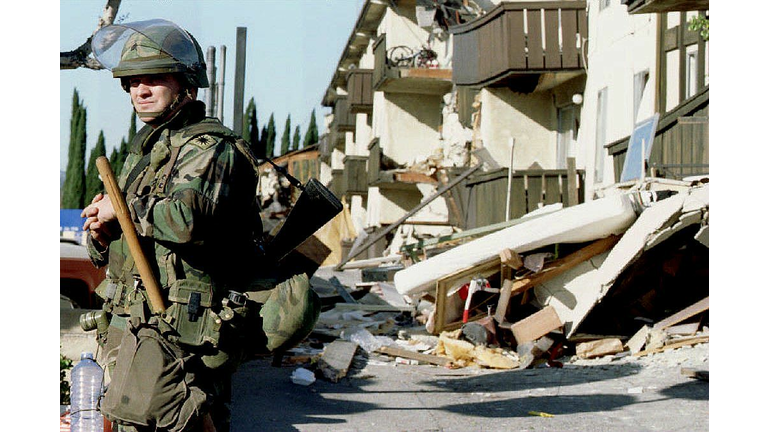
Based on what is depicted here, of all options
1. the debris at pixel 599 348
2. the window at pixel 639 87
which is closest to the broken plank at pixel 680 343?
the debris at pixel 599 348

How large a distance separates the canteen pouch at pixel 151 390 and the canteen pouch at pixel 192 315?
91mm

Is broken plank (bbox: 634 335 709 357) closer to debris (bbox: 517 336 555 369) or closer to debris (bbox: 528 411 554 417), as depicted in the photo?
debris (bbox: 517 336 555 369)

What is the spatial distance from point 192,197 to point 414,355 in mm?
8403

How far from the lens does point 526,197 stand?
74.1 ft

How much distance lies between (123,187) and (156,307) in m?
0.52

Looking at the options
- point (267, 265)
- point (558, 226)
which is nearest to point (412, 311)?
point (558, 226)

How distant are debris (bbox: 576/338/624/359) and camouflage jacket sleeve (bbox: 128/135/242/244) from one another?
835cm

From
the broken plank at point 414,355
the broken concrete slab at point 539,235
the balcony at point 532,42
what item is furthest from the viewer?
the balcony at point 532,42

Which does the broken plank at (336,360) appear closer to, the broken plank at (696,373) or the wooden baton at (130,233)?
the broken plank at (696,373)

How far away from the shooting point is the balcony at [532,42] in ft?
72.7

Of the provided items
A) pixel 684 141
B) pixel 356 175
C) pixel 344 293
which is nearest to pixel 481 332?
pixel 684 141

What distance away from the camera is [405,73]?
3388cm

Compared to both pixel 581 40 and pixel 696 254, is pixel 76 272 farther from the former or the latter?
pixel 581 40

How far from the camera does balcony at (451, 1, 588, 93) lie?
873 inches
